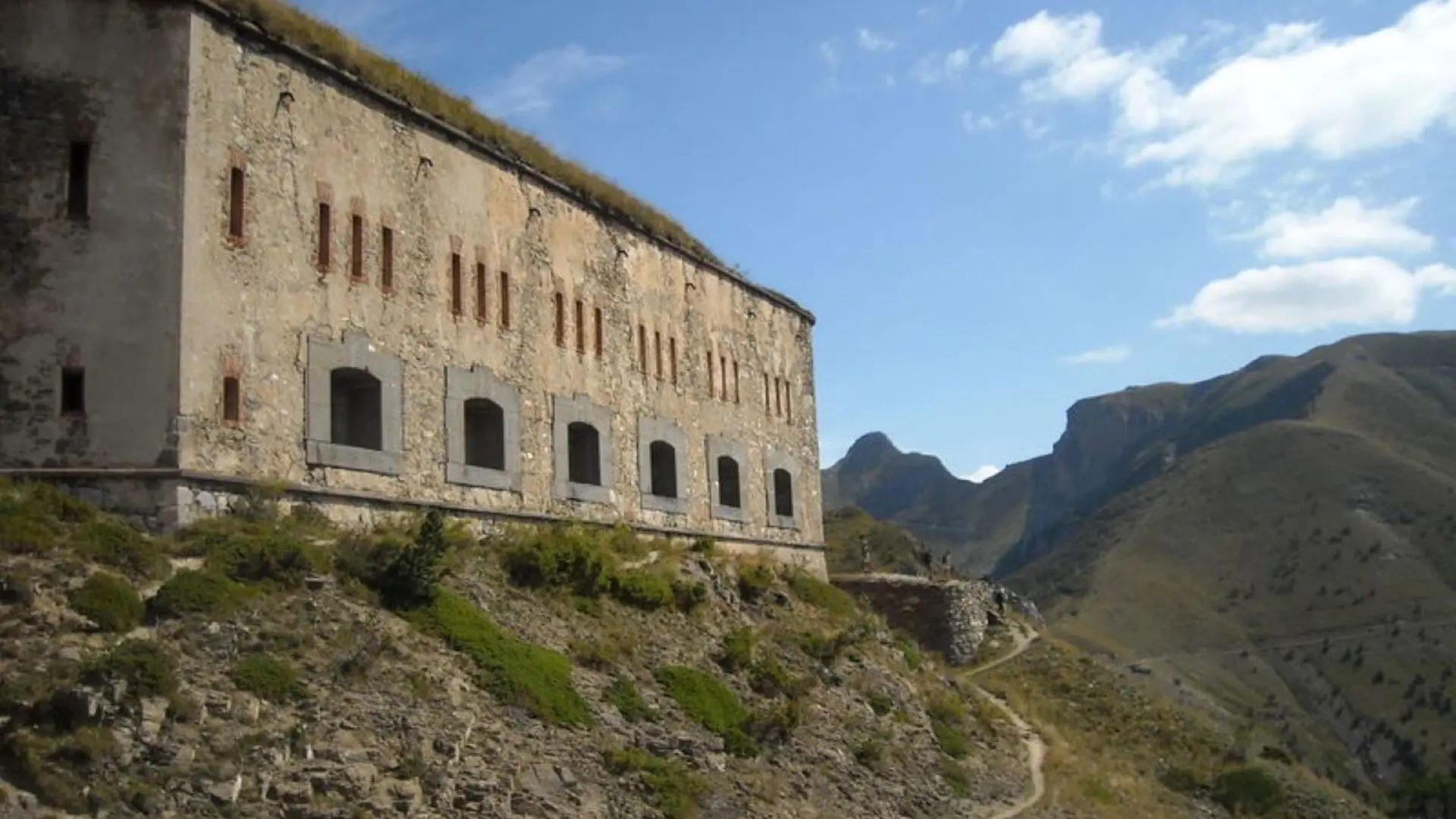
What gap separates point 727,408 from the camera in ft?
90.5

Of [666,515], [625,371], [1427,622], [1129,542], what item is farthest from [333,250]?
[1129,542]

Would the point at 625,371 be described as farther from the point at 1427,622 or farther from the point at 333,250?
the point at 1427,622

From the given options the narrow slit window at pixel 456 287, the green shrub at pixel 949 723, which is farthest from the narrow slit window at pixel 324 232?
the green shrub at pixel 949 723

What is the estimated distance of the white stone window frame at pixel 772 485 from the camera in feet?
94.6

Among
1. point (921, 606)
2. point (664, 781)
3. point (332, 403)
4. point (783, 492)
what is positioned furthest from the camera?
point (921, 606)

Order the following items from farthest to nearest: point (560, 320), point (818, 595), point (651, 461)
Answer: point (818, 595)
point (651, 461)
point (560, 320)

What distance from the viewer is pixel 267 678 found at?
12.4 meters

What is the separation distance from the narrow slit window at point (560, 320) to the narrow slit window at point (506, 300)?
1.30m

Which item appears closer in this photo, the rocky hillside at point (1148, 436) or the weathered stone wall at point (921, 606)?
the weathered stone wall at point (921, 606)

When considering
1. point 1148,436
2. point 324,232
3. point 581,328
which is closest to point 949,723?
point 581,328

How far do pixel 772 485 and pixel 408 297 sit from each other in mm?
11913

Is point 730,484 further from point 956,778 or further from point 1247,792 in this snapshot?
point 1247,792

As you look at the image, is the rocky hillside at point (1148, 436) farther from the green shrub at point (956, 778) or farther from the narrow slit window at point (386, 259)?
the narrow slit window at point (386, 259)

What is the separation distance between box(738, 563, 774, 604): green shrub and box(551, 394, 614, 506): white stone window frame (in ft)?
8.94
